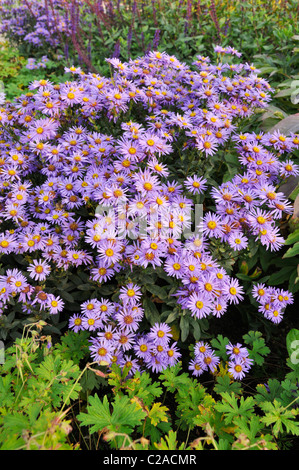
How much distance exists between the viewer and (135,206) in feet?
5.24

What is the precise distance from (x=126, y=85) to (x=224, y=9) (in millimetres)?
3177

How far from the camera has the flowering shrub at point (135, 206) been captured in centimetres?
162

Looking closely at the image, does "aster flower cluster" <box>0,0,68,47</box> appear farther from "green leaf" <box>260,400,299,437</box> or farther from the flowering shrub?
"green leaf" <box>260,400,299,437</box>

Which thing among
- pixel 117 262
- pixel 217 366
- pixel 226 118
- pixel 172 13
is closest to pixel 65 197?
pixel 117 262

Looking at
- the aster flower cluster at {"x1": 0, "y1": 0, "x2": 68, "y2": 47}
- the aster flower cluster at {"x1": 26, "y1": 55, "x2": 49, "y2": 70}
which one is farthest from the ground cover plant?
the aster flower cluster at {"x1": 0, "y1": 0, "x2": 68, "y2": 47}

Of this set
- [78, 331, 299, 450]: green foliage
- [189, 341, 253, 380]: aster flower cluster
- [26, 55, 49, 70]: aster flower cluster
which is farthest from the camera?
[26, 55, 49, 70]: aster flower cluster

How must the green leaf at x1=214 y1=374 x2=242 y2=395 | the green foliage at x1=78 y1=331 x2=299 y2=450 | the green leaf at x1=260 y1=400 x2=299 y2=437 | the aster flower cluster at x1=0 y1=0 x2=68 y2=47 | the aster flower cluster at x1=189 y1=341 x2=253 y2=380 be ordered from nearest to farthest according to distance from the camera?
the green foliage at x1=78 y1=331 x2=299 y2=450
the green leaf at x1=260 y1=400 x2=299 y2=437
the green leaf at x1=214 y1=374 x2=242 y2=395
the aster flower cluster at x1=189 y1=341 x2=253 y2=380
the aster flower cluster at x1=0 y1=0 x2=68 y2=47

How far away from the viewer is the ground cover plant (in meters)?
1.46

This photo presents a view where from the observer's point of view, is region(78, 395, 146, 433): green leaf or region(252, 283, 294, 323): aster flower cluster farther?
region(252, 283, 294, 323): aster flower cluster

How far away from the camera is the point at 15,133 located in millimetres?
2387

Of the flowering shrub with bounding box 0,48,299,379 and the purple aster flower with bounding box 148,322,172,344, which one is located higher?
the flowering shrub with bounding box 0,48,299,379

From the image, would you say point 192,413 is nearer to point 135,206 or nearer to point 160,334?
point 160,334

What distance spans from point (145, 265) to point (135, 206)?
10.4 inches

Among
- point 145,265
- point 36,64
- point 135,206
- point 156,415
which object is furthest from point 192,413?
point 36,64
